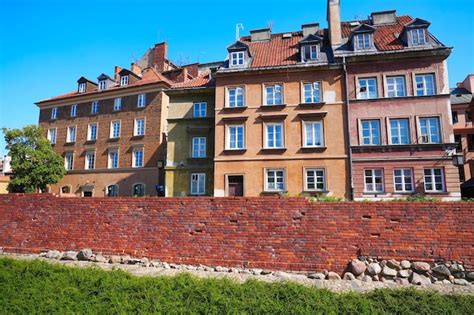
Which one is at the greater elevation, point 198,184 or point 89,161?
point 89,161

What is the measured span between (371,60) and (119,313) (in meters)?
19.7

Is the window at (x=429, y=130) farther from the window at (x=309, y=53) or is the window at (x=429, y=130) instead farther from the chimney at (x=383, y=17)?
the chimney at (x=383, y=17)

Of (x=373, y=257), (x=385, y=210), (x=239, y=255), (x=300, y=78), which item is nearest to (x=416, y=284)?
(x=373, y=257)

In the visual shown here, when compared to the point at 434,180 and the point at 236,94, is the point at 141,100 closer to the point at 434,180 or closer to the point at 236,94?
the point at 236,94

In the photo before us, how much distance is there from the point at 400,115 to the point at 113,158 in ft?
80.2

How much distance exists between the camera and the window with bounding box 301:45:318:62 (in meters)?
20.3

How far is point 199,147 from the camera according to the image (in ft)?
72.1

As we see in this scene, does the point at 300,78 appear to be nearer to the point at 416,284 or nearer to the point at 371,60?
the point at 371,60

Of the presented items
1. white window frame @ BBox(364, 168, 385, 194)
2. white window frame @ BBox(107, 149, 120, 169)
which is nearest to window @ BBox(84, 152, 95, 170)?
white window frame @ BBox(107, 149, 120, 169)

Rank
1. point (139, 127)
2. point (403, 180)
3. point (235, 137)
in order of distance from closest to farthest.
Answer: point (403, 180), point (235, 137), point (139, 127)

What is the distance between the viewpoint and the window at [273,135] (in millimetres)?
19594

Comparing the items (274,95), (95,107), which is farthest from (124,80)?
(274,95)

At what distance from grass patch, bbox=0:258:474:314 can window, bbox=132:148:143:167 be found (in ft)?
64.2

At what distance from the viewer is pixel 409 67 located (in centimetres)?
1862
